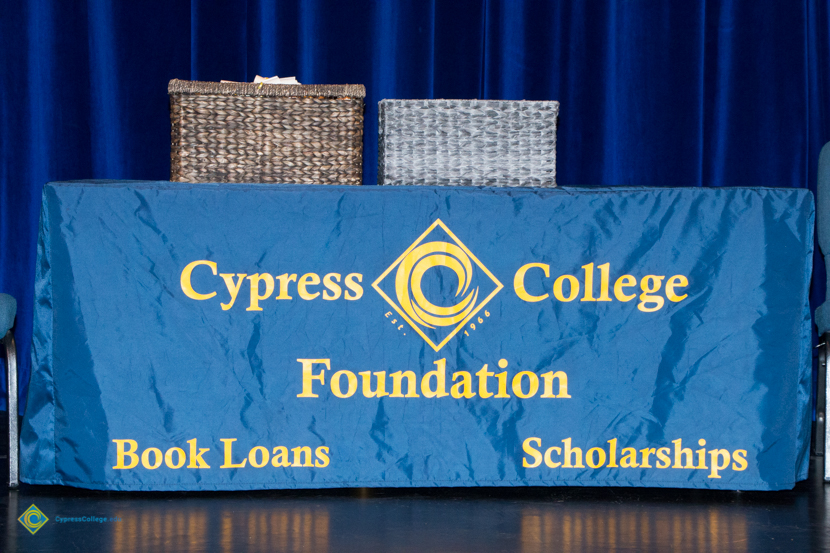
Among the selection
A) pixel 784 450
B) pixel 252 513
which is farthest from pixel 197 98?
pixel 784 450

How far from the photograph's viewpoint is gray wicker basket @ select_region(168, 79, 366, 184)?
1.64 meters

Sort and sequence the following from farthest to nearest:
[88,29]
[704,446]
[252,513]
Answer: [88,29], [704,446], [252,513]

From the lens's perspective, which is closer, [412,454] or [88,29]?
[412,454]

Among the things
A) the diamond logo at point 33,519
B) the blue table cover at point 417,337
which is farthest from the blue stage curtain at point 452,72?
the diamond logo at point 33,519

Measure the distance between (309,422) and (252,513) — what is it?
0.21 metres

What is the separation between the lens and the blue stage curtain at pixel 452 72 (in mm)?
2383

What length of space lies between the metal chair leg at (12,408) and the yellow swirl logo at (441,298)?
2.53ft

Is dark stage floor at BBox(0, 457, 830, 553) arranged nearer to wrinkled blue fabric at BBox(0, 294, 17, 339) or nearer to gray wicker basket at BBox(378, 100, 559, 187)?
wrinkled blue fabric at BBox(0, 294, 17, 339)

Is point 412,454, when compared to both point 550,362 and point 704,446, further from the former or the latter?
point 704,446

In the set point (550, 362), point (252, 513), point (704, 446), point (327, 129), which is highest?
point (327, 129)

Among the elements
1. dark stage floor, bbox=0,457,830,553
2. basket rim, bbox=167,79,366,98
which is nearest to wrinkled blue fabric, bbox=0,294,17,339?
dark stage floor, bbox=0,457,830,553

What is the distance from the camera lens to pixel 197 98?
64.4 inches

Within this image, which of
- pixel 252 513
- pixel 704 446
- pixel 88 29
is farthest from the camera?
pixel 88 29

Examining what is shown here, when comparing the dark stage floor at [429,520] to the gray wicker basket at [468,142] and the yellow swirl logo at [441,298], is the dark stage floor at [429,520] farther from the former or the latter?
the gray wicker basket at [468,142]
